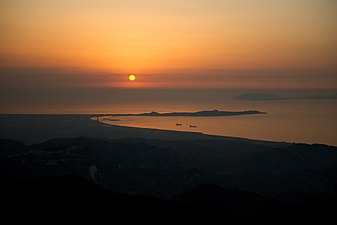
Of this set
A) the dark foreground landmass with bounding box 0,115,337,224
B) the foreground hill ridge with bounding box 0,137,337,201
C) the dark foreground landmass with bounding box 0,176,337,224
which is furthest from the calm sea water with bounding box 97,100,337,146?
the dark foreground landmass with bounding box 0,176,337,224

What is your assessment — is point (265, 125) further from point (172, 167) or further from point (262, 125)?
point (172, 167)

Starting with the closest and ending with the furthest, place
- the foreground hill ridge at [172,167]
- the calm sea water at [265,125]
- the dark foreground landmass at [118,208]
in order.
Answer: the dark foreground landmass at [118,208] < the foreground hill ridge at [172,167] < the calm sea water at [265,125]

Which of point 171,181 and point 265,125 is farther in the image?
point 265,125

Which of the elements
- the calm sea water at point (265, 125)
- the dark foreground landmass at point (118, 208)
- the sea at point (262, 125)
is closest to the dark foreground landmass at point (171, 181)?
the dark foreground landmass at point (118, 208)

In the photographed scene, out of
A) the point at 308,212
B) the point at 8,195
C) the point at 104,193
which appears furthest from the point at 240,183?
the point at 8,195

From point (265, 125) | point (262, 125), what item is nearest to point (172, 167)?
point (262, 125)

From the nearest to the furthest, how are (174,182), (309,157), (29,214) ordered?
(29,214), (174,182), (309,157)

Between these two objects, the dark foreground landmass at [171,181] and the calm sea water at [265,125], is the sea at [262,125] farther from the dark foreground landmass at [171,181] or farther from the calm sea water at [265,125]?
the dark foreground landmass at [171,181]

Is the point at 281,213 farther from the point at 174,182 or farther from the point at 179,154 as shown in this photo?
the point at 179,154
